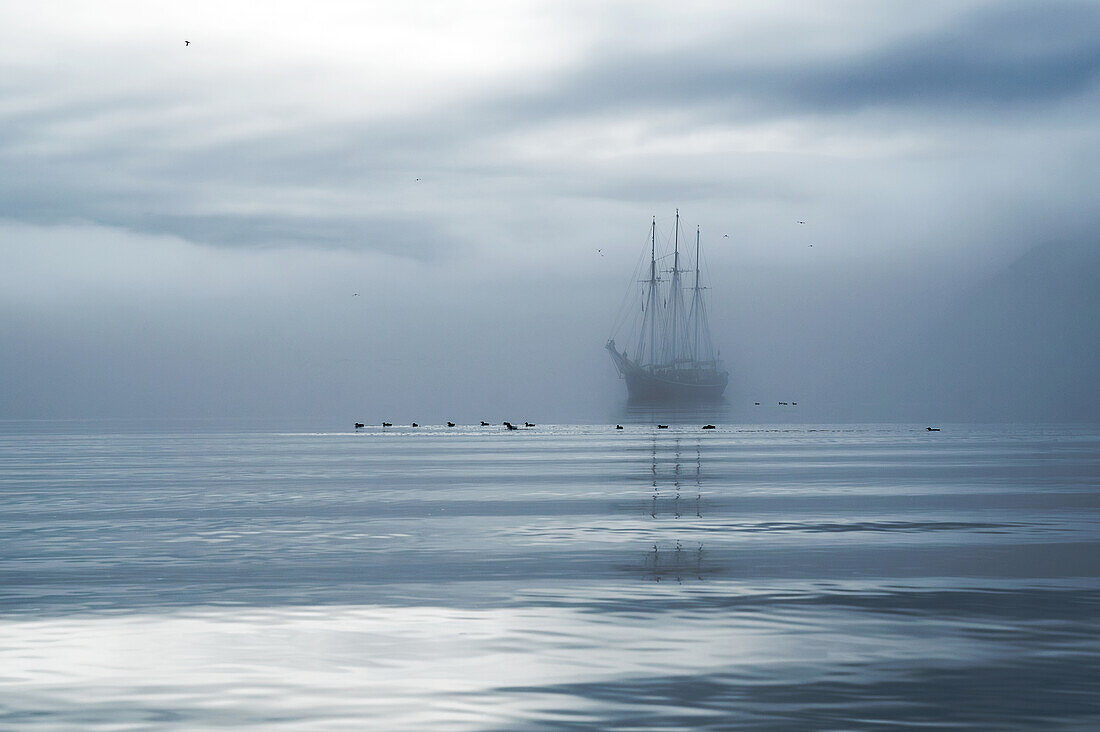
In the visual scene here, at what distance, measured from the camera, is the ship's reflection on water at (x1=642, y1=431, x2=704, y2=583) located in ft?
88.1

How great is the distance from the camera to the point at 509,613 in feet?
70.0

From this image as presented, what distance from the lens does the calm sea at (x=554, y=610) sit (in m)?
15.1

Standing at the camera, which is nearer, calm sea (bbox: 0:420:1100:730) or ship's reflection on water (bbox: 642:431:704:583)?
calm sea (bbox: 0:420:1100:730)

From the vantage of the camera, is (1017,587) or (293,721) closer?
(293,721)

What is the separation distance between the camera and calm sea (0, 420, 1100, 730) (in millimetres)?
15109

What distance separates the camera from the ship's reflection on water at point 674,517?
2684 cm

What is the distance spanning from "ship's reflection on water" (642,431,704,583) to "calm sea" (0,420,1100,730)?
0.17 meters

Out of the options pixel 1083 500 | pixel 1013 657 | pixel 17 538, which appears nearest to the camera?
pixel 1013 657

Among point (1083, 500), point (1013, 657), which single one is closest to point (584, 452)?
point (1083, 500)

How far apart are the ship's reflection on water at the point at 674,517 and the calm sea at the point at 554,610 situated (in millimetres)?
175

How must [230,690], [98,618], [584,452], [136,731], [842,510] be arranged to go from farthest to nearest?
[584,452] < [842,510] < [98,618] < [230,690] < [136,731]

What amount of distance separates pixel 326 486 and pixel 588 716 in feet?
136

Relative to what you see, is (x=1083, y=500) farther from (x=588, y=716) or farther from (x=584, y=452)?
(x=584, y=452)

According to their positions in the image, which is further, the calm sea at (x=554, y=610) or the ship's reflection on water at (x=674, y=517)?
the ship's reflection on water at (x=674, y=517)
